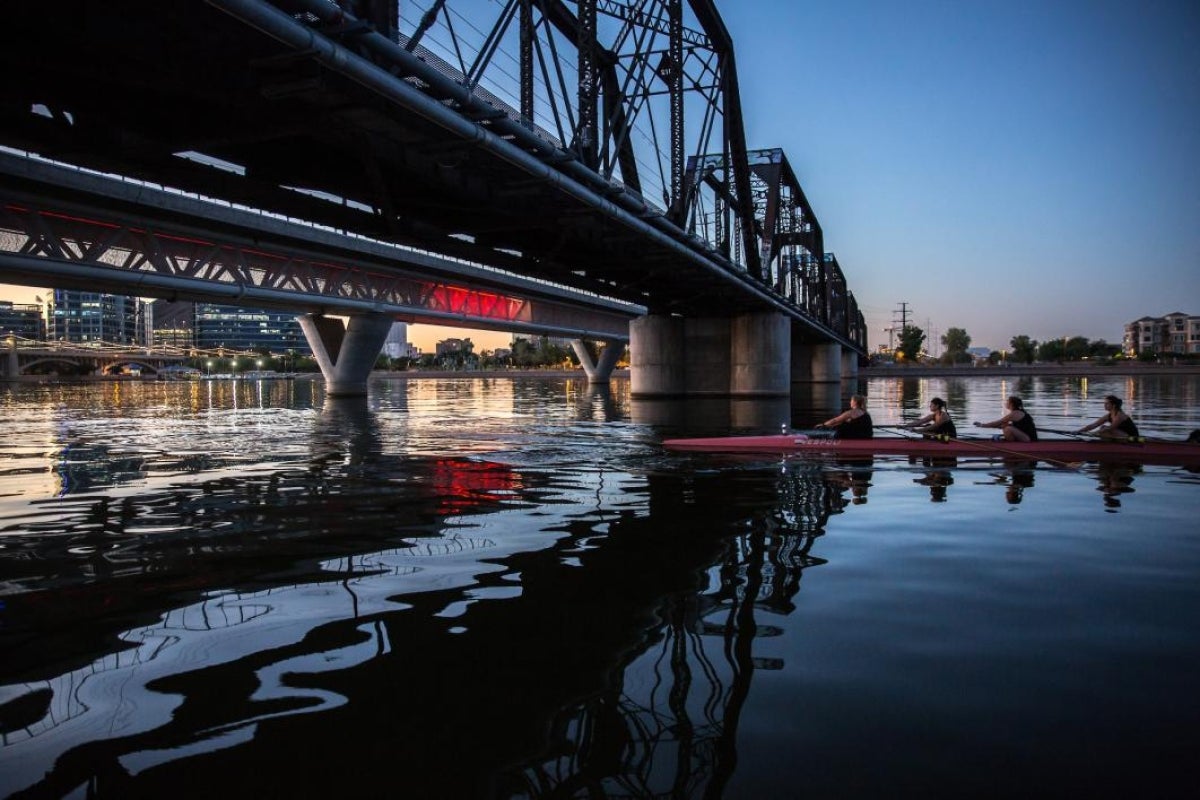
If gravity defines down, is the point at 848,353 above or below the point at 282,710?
above

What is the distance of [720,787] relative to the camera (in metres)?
3.51

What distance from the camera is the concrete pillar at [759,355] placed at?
48.4 metres

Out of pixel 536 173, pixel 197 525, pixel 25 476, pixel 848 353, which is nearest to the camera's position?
pixel 197 525

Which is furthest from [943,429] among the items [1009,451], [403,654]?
[403,654]

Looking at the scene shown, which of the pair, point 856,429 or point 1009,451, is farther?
point 856,429

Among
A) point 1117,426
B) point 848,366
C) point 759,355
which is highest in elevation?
point 848,366

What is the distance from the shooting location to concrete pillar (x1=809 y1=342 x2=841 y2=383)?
80500 millimetres

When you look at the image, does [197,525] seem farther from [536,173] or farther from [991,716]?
[536,173]

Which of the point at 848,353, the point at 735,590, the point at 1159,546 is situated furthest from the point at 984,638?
the point at 848,353

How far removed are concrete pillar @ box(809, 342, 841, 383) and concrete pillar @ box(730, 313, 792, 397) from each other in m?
32.0

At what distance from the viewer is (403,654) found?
5.15m

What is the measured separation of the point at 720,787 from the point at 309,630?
345cm

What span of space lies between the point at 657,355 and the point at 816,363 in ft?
120

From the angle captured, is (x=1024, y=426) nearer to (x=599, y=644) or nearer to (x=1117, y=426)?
(x=1117, y=426)
